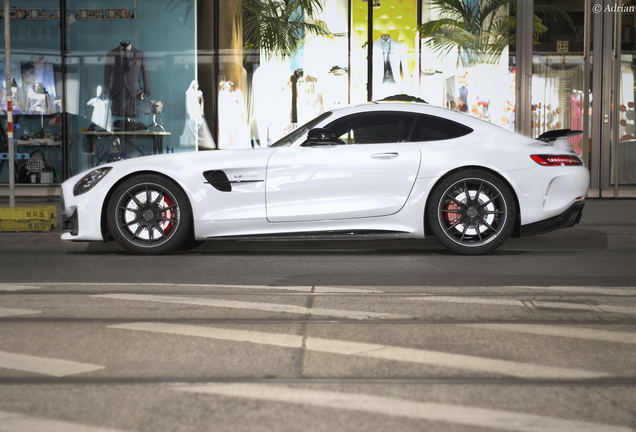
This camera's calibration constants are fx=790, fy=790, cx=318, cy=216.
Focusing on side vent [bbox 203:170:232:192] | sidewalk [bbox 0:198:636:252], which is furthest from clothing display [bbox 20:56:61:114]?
side vent [bbox 203:170:232:192]

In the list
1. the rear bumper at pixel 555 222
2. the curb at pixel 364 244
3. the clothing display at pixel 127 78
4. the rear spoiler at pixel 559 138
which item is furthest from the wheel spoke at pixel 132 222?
the clothing display at pixel 127 78

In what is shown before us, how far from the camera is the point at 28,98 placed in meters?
15.0

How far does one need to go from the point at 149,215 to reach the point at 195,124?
7.91 meters

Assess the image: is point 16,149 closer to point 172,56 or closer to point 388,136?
point 172,56

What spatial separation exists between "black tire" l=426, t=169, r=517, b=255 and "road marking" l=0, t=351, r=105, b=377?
4145 mm

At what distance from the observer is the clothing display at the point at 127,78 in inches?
593

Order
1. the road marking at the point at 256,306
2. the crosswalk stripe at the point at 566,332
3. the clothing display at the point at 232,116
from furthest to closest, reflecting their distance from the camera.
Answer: the clothing display at the point at 232,116
the road marking at the point at 256,306
the crosswalk stripe at the point at 566,332

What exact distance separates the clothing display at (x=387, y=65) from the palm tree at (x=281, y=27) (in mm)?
1062

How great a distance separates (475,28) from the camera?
14445 millimetres

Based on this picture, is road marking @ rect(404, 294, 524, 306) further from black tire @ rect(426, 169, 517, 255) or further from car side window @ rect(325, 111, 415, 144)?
car side window @ rect(325, 111, 415, 144)

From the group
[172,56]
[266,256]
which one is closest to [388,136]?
[266,256]

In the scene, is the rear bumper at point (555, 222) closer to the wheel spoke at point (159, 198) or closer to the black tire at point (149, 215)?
the black tire at point (149, 215)

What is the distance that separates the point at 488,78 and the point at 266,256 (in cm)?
826

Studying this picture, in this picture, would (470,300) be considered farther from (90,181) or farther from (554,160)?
(90,181)
